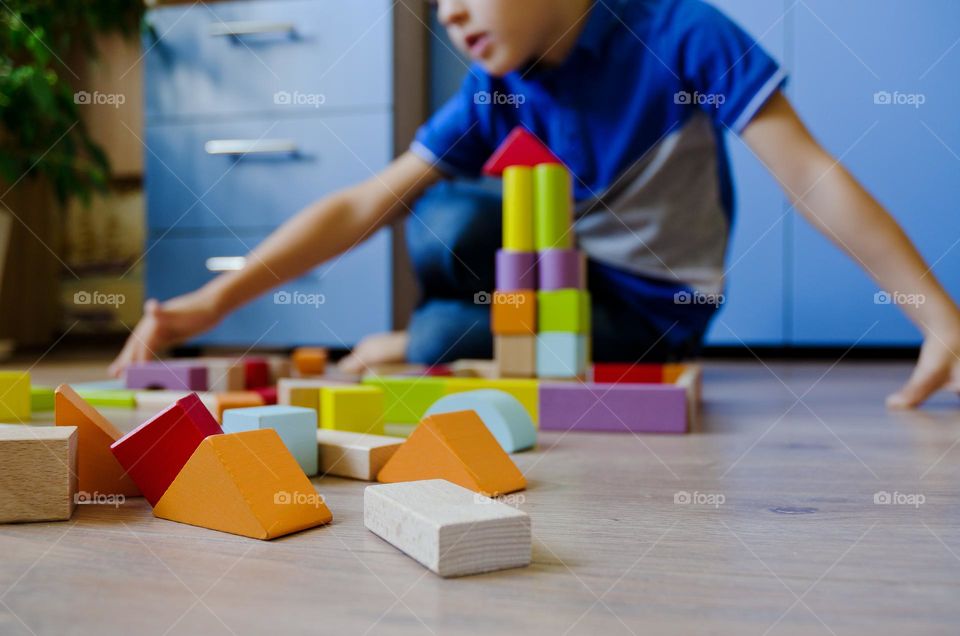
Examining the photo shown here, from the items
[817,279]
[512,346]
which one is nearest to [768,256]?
[817,279]

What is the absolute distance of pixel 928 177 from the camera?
6.59ft

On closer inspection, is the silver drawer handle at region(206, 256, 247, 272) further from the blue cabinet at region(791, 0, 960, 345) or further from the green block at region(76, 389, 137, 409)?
the blue cabinet at region(791, 0, 960, 345)

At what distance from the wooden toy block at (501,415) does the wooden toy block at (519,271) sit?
0.94ft

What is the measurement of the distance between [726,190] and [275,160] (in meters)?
1.20

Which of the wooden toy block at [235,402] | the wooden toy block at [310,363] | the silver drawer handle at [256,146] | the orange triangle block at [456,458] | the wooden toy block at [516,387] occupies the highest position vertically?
the silver drawer handle at [256,146]

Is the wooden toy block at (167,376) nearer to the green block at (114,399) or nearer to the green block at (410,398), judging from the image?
the green block at (114,399)

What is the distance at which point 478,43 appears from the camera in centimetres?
132

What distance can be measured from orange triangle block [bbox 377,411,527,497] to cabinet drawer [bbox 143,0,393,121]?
1.63 m

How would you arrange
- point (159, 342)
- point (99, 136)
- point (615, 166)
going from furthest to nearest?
point (99, 136), point (615, 166), point (159, 342)

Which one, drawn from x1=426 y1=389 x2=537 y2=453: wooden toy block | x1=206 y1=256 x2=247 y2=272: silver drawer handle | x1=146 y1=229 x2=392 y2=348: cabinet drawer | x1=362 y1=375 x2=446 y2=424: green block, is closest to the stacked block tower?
x1=362 y1=375 x2=446 y2=424: green block

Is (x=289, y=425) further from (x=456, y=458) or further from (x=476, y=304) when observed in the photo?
(x=476, y=304)

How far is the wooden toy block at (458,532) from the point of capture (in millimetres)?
424

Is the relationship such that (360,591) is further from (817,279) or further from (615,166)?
(817,279)

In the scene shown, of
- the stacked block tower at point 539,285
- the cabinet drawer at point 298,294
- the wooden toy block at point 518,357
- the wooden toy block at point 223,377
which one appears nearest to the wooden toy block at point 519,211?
the stacked block tower at point 539,285
